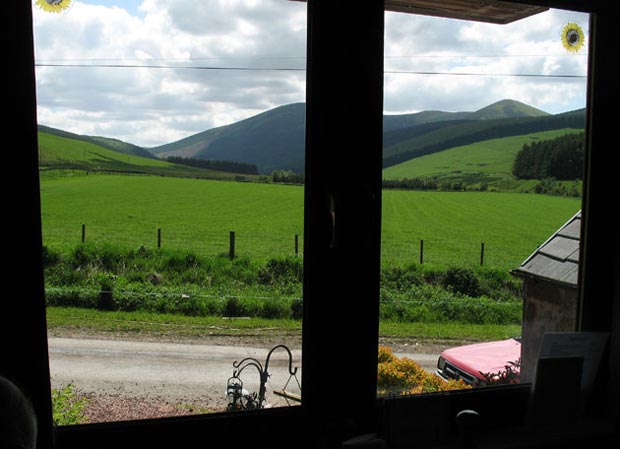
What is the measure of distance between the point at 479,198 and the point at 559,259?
1.09 ft

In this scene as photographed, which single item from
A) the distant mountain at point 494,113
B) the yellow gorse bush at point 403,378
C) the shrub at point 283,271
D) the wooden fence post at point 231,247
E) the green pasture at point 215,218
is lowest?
the yellow gorse bush at point 403,378

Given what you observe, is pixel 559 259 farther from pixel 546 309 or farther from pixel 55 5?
pixel 55 5

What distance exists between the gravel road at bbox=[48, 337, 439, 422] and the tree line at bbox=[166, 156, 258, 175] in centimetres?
50

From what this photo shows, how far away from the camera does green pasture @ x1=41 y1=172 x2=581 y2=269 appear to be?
147 centimetres

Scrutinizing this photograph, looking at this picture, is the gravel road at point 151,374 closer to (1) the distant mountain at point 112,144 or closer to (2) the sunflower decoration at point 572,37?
(1) the distant mountain at point 112,144

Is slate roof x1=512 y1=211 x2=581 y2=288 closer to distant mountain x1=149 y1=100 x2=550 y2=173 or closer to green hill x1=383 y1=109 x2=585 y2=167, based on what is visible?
green hill x1=383 y1=109 x2=585 y2=167

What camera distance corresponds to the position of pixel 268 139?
4.97 ft

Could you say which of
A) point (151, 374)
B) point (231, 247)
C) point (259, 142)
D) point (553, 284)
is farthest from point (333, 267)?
point (553, 284)

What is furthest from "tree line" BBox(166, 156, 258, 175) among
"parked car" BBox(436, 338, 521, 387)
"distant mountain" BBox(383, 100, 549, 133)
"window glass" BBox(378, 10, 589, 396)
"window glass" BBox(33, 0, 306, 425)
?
"parked car" BBox(436, 338, 521, 387)

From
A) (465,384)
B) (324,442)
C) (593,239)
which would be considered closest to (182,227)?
(324,442)

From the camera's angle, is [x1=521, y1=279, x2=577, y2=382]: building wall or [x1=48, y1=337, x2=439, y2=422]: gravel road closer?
[x1=48, y1=337, x2=439, y2=422]: gravel road

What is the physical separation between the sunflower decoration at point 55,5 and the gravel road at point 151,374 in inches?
31.9

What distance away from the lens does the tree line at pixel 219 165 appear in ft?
5.25

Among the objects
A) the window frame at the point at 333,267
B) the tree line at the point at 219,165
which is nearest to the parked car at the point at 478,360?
the window frame at the point at 333,267
